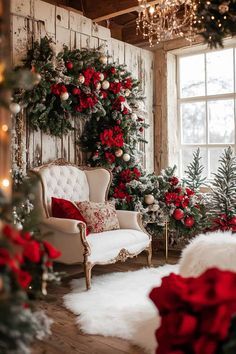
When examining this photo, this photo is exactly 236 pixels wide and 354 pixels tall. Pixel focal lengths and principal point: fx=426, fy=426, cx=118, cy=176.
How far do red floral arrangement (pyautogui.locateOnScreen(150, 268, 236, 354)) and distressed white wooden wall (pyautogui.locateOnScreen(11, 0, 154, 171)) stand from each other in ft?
10.4

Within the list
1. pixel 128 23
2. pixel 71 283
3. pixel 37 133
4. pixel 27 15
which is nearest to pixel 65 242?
pixel 71 283

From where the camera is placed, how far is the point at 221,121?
5695 mm

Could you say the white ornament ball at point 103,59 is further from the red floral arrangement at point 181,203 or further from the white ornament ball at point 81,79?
the red floral arrangement at point 181,203

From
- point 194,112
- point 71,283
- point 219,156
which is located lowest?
point 71,283

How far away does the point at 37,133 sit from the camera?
4.49m

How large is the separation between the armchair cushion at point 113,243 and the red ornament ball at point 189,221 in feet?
1.91

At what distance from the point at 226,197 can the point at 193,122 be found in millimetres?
1420

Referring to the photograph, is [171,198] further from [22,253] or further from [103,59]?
[22,253]

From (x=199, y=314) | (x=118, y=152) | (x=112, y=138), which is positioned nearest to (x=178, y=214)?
(x=118, y=152)

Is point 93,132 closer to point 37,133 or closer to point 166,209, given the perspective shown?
point 37,133

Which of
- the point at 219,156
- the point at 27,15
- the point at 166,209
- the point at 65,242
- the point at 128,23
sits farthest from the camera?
the point at 128,23

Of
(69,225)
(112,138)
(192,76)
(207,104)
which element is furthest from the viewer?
(192,76)

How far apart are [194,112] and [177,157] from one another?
679 mm

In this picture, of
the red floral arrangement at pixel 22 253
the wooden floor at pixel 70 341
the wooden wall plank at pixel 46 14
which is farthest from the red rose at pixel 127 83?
the red floral arrangement at pixel 22 253
